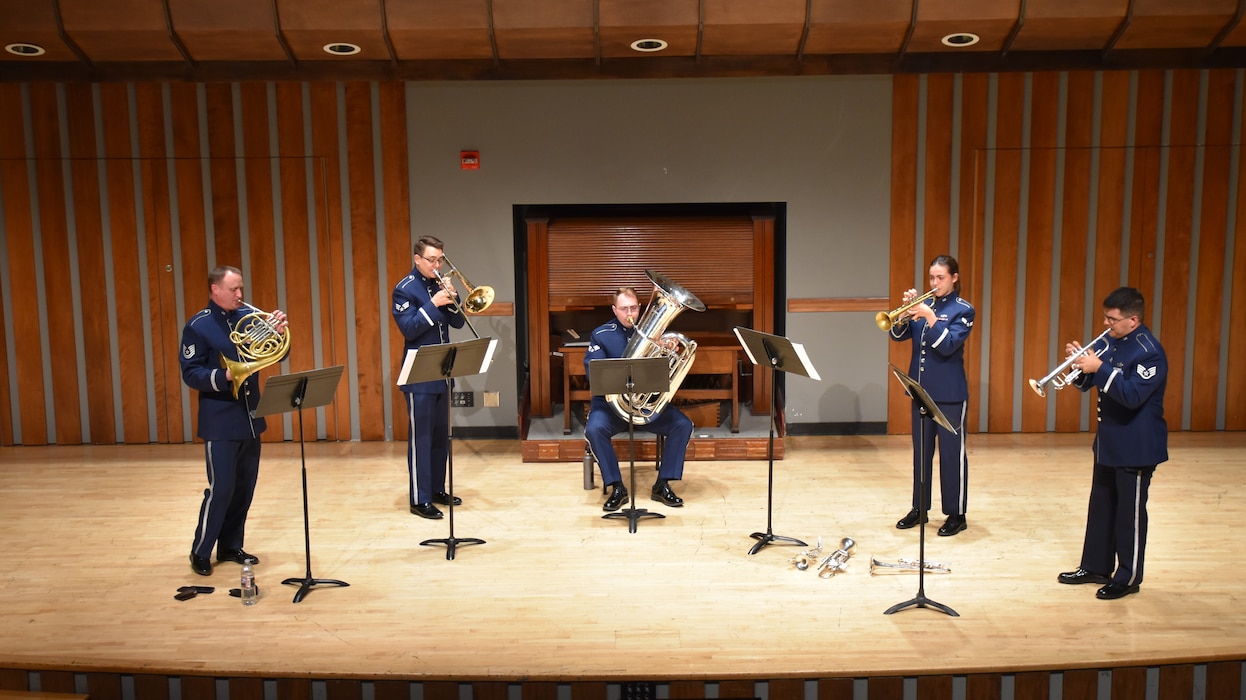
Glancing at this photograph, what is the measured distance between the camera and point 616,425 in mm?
6035

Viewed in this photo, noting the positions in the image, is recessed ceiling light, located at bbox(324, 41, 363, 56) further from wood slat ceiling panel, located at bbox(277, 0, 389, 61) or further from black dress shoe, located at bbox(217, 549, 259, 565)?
black dress shoe, located at bbox(217, 549, 259, 565)

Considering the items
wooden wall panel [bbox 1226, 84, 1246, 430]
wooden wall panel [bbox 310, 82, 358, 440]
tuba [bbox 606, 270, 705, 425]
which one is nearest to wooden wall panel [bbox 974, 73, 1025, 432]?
wooden wall panel [bbox 1226, 84, 1246, 430]

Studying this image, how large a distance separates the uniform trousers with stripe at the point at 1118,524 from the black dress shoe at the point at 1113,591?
0.02m

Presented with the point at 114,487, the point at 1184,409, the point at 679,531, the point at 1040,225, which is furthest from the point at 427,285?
the point at 1184,409

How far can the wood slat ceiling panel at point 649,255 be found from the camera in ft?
23.6

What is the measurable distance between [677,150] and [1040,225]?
8.72 feet

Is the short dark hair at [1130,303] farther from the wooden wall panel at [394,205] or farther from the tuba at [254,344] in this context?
the wooden wall panel at [394,205]

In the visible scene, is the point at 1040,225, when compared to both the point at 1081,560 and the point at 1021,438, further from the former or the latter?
the point at 1081,560

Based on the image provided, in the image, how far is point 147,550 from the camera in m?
5.42

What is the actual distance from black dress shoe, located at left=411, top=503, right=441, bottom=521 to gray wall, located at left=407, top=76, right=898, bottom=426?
1772 millimetres

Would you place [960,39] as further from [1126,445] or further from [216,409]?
[216,409]

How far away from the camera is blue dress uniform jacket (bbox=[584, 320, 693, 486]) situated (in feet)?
19.6

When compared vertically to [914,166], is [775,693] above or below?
below

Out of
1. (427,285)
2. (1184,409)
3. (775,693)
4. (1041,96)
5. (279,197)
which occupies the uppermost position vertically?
(1041,96)
